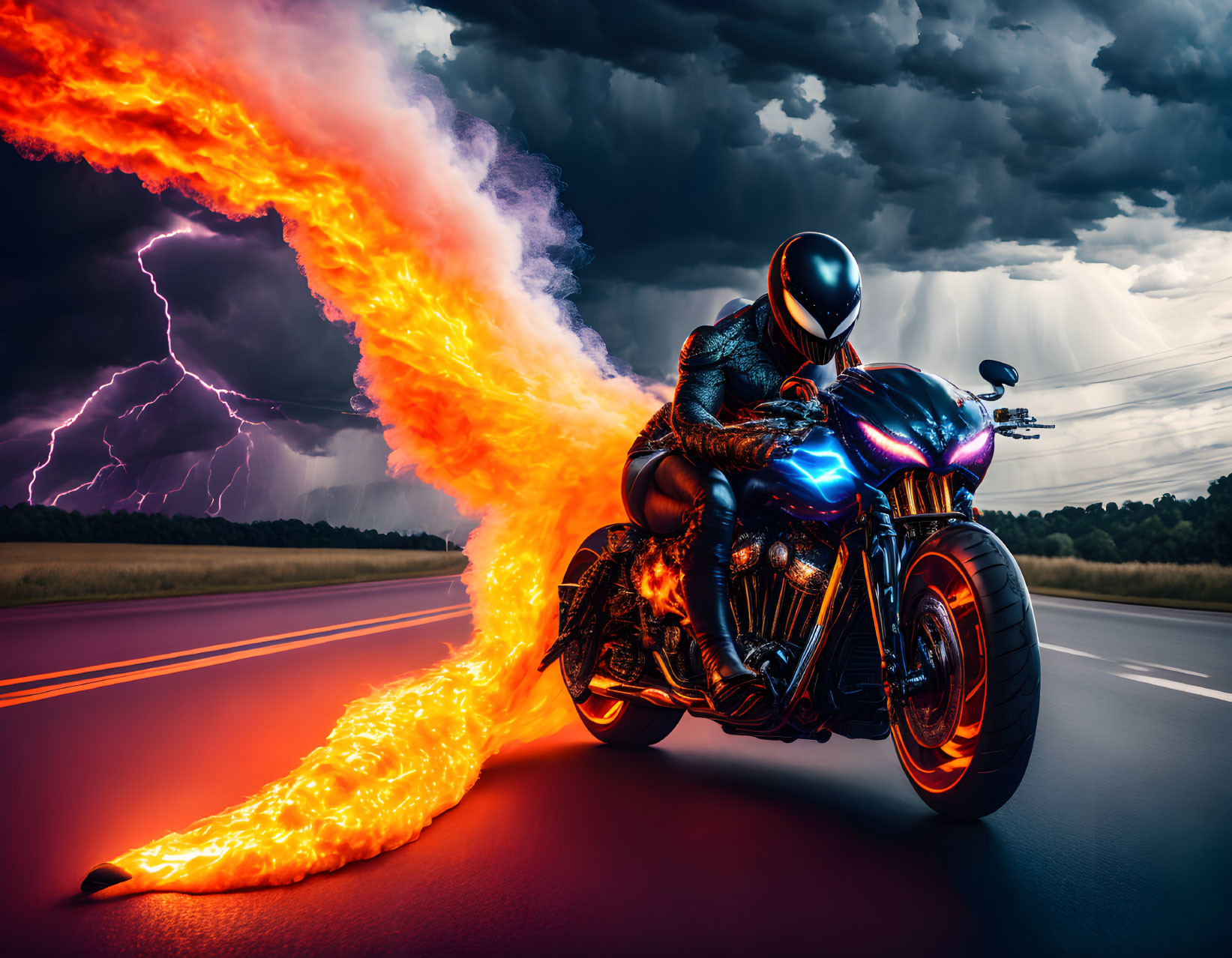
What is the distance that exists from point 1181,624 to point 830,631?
12.7 meters

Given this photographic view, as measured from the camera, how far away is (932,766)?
320 cm

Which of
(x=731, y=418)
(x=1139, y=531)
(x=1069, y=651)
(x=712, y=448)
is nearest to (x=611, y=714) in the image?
(x=731, y=418)

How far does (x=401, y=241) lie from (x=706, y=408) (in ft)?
12.1

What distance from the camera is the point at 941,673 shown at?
3129 mm

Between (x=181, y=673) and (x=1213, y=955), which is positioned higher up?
(x=181, y=673)

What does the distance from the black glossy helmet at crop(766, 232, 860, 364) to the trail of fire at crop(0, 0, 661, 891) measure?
8.21 feet

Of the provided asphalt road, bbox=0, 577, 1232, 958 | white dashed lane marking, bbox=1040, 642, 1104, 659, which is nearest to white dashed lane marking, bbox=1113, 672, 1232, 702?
asphalt road, bbox=0, 577, 1232, 958

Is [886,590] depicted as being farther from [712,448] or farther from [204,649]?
[204,649]

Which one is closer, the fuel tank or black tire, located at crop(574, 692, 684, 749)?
the fuel tank

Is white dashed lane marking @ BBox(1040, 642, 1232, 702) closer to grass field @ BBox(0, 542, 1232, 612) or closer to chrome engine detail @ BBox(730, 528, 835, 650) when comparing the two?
chrome engine detail @ BBox(730, 528, 835, 650)

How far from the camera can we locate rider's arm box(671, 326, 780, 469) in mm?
3590

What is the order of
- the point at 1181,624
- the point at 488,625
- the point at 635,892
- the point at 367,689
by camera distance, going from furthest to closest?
the point at 1181,624 < the point at 367,689 < the point at 488,625 < the point at 635,892

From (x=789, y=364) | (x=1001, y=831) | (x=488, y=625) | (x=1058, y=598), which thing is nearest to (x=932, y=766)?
(x=1001, y=831)

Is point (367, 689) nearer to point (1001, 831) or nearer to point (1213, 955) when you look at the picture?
point (1001, 831)
